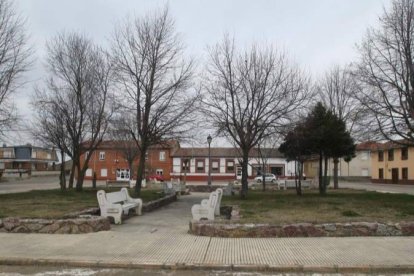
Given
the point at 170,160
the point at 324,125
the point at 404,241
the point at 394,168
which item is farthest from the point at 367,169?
the point at 404,241

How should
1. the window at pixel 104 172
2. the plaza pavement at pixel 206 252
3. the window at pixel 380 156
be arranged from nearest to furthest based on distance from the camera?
1. the plaza pavement at pixel 206 252
2. the window at pixel 380 156
3. the window at pixel 104 172

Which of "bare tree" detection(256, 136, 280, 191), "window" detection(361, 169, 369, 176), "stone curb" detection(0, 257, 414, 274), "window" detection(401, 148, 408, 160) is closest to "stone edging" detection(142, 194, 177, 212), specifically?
"bare tree" detection(256, 136, 280, 191)

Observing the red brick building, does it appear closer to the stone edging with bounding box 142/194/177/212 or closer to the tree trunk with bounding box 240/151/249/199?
the stone edging with bounding box 142/194/177/212

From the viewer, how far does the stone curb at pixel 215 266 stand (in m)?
8.31

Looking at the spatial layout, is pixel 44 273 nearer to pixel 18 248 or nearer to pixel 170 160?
pixel 18 248

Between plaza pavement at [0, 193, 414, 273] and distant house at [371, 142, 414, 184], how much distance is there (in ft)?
175

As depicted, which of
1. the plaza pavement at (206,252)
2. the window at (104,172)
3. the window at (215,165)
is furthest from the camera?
the window at (215,165)

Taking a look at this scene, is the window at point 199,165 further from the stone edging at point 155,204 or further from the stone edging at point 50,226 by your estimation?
the stone edging at point 50,226

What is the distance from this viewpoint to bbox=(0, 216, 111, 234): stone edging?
12125 mm

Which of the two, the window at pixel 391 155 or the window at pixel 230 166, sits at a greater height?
the window at pixel 391 155

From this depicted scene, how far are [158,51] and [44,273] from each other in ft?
53.2

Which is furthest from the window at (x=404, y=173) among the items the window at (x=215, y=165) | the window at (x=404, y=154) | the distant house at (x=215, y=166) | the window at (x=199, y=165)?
the window at (x=199, y=165)

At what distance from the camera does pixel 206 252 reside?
9773mm

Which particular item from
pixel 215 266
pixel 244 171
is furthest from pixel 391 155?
pixel 215 266
